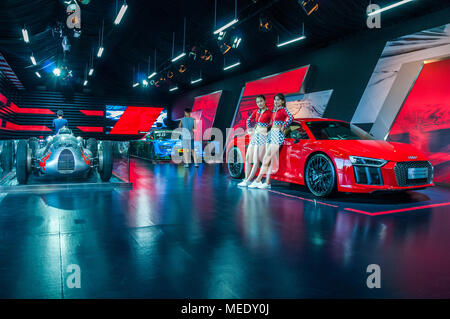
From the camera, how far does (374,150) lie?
15.4ft

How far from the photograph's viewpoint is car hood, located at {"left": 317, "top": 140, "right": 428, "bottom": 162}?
4.57 m

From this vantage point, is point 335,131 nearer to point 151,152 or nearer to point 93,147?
point 93,147

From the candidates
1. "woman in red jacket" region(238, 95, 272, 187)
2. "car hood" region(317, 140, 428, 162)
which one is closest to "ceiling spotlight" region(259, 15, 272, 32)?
"woman in red jacket" region(238, 95, 272, 187)

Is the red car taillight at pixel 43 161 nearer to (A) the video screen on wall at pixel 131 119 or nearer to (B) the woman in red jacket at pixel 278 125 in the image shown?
(B) the woman in red jacket at pixel 278 125

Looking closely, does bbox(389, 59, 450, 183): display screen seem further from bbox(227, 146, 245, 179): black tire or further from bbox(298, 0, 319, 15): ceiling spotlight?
bbox(227, 146, 245, 179): black tire

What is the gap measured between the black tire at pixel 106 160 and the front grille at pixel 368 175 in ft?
14.2

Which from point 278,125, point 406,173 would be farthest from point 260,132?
point 406,173

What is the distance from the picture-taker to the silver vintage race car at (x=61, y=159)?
566cm

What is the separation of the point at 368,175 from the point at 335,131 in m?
1.47

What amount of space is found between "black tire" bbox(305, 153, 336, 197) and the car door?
0.63 feet

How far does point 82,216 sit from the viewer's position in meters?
3.75
